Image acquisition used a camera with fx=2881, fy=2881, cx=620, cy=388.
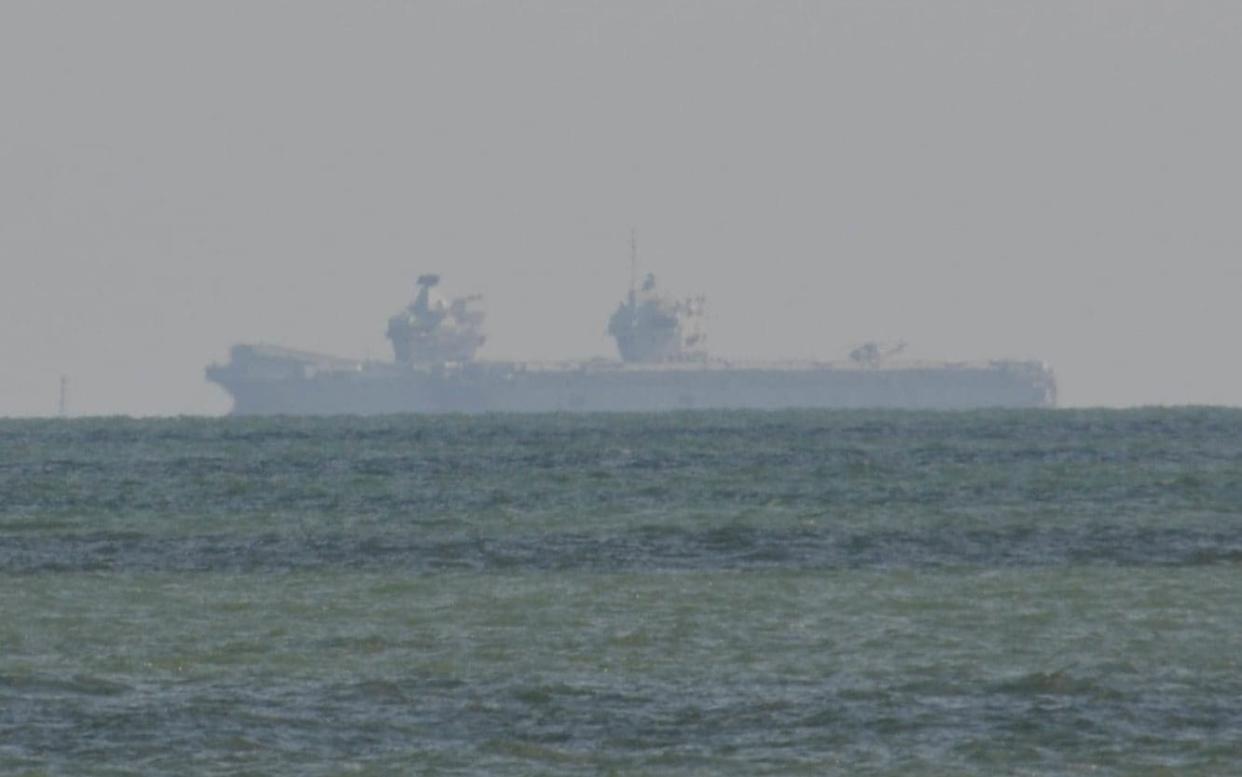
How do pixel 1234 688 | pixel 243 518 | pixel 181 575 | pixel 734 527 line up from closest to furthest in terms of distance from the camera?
pixel 1234 688 → pixel 181 575 → pixel 734 527 → pixel 243 518

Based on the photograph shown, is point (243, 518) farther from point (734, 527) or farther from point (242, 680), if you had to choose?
point (242, 680)

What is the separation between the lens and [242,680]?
2769cm

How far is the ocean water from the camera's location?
955 inches

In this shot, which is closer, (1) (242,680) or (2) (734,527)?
(1) (242,680)

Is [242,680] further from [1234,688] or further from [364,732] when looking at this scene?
[1234,688]

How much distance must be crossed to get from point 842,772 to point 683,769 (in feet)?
4.19

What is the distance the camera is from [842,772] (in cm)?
2316

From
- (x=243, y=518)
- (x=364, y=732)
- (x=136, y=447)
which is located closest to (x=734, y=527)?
(x=243, y=518)

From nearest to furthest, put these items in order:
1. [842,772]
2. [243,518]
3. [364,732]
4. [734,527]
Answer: [842,772] → [364,732] → [734,527] → [243,518]

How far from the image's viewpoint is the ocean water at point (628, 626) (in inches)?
955

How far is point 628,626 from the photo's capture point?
105 feet

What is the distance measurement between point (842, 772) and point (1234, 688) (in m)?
5.48

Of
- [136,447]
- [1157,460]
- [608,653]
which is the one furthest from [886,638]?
[136,447]

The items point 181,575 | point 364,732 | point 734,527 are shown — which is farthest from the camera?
point 734,527
